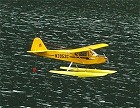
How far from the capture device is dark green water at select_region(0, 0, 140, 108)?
58250 mm

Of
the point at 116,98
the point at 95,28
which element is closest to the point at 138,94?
the point at 116,98

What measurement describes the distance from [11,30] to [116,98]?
139ft

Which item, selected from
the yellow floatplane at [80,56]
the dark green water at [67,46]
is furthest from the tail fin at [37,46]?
the dark green water at [67,46]

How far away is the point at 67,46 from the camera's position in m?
84.2

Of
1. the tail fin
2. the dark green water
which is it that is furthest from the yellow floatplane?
the dark green water

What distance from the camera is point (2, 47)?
81.4 meters

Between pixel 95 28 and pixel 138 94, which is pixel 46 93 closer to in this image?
pixel 138 94

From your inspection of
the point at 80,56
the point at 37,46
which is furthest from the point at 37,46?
the point at 80,56

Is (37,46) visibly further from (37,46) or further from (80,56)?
(80,56)

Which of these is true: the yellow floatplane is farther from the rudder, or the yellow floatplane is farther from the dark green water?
the dark green water

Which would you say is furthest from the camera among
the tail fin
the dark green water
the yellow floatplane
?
the dark green water

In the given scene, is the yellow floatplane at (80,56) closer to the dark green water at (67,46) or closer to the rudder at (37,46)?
the rudder at (37,46)

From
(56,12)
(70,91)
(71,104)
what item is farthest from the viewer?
(56,12)

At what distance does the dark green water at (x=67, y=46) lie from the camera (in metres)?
58.2
